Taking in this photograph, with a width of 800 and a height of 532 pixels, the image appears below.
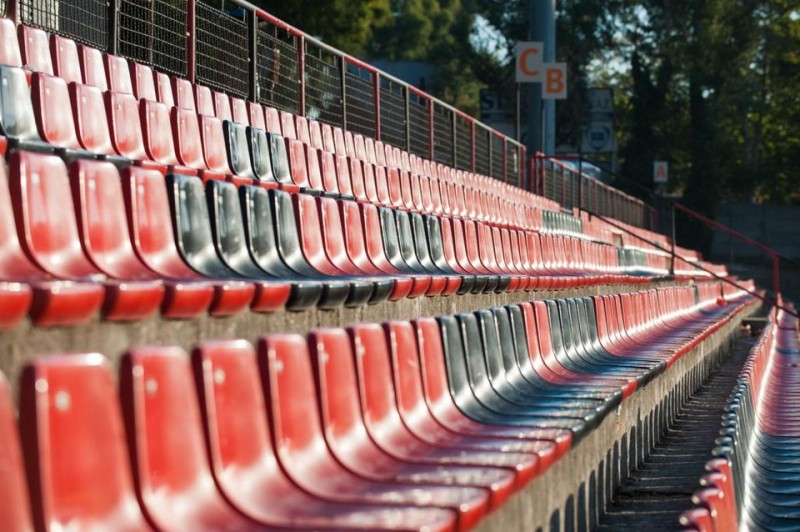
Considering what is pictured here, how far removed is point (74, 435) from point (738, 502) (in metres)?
1.86

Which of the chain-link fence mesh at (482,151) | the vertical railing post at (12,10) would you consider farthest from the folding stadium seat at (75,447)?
the chain-link fence mesh at (482,151)

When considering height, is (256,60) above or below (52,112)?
above

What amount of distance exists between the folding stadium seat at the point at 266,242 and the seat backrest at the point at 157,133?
0.90m

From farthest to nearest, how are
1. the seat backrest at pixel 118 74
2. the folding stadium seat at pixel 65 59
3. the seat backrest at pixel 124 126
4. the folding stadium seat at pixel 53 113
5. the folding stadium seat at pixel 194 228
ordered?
the seat backrest at pixel 118 74 → the folding stadium seat at pixel 65 59 → the seat backrest at pixel 124 126 → the folding stadium seat at pixel 53 113 → the folding stadium seat at pixel 194 228

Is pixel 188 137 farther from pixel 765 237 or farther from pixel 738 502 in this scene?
pixel 765 237

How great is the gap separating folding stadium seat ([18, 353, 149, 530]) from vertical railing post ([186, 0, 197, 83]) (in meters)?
4.90

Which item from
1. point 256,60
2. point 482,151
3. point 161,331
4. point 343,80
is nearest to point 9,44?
point 161,331

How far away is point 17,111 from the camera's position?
3410 mm

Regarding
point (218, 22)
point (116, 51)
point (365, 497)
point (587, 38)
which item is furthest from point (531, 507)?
point (587, 38)

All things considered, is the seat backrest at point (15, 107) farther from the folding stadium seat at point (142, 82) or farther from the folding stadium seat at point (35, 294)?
the folding stadium seat at point (142, 82)

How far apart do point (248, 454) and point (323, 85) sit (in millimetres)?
6510

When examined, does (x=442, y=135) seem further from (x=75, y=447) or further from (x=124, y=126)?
(x=75, y=447)

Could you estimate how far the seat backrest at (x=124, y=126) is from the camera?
13.3ft

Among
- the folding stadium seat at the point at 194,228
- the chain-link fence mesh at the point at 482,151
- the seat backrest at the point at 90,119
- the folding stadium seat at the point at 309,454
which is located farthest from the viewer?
the chain-link fence mesh at the point at 482,151
